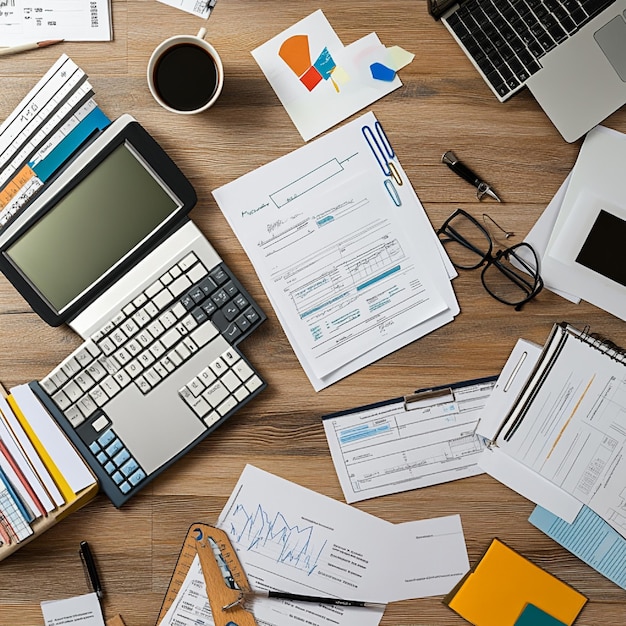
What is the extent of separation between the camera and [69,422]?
96 cm

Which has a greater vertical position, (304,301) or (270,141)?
(270,141)

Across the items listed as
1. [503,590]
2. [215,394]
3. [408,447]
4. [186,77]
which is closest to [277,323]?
[215,394]

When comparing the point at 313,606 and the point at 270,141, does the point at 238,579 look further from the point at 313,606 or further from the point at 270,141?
the point at 270,141

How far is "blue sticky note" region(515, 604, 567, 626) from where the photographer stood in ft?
3.30

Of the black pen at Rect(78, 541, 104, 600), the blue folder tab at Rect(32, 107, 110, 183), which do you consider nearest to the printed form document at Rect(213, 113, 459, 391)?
the blue folder tab at Rect(32, 107, 110, 183)

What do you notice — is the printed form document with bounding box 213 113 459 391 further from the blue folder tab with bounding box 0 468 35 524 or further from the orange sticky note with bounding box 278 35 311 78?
the blue folder tab with bounding box 0 468 35 524

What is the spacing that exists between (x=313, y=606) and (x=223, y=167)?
0.69 m

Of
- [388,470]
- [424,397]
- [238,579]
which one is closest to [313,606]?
[238,579]

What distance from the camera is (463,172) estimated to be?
3.24ft

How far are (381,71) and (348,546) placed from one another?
0.72m

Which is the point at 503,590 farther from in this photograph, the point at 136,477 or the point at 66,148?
the point at 66,148

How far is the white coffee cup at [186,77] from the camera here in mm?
946

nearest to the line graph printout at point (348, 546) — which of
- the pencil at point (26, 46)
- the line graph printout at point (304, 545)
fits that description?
the line graph printout at point (304, 545)

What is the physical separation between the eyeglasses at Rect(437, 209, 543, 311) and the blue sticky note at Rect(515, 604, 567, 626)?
0.46m
